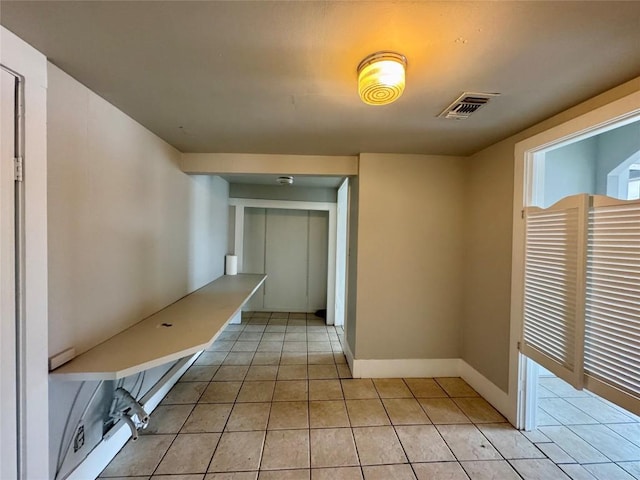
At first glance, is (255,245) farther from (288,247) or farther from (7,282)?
(7,282)

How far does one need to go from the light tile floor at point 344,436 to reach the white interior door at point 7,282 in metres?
0.77

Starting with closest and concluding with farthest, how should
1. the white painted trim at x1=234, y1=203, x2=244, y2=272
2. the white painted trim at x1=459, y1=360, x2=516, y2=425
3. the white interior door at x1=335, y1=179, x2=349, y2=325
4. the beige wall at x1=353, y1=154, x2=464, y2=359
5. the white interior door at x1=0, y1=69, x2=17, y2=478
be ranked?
1. the white interior door at x1=0, y1=69, x2=17, y2=478
2. the white painted trim at x1=459, y1=360, x2=516, y2=425
3. the beige wall at x1=353, y1=154, x2=464, y2=359
4. the white interior door at x1=335, y1=179, x2=349, y2=325
5. the white painted trim at x1=234, y1=203, x2=244, y2=272

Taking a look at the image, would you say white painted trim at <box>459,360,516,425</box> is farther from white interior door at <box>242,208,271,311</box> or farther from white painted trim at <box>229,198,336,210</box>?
white interior door at <box>242,208,271,311</box>

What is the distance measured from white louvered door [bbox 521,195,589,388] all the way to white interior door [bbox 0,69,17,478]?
2904mm

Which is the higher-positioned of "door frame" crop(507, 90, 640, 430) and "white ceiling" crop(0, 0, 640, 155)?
"white ceiling" crop(0, 0, 640, 155)

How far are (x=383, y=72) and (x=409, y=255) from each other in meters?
2.00

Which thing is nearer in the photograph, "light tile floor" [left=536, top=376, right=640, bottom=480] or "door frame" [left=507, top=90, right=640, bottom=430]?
"light tile floor" [left=536, top=376, right=640, bottom=480]

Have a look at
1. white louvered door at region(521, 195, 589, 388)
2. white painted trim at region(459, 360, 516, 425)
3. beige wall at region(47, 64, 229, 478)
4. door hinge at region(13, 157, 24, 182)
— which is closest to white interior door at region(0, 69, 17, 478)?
door hinge at region(13, 157, 24, 182)

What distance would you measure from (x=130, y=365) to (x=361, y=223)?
2144 mm

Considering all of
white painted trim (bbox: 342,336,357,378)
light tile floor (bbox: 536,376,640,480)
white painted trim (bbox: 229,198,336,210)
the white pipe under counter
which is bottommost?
light tile floor (bbox: 536,376,640,480)

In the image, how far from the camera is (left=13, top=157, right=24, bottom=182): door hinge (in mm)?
1185

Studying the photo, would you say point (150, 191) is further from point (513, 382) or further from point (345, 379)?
point (513, 382)

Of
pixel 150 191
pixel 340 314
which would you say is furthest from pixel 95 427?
pixel 340 314

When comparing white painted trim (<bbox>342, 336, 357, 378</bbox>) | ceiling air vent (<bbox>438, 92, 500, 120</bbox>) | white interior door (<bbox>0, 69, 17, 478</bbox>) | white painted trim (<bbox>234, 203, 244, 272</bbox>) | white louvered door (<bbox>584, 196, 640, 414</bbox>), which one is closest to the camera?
white interior door (<bbox>0, 69, 17, 478</bbox>)
